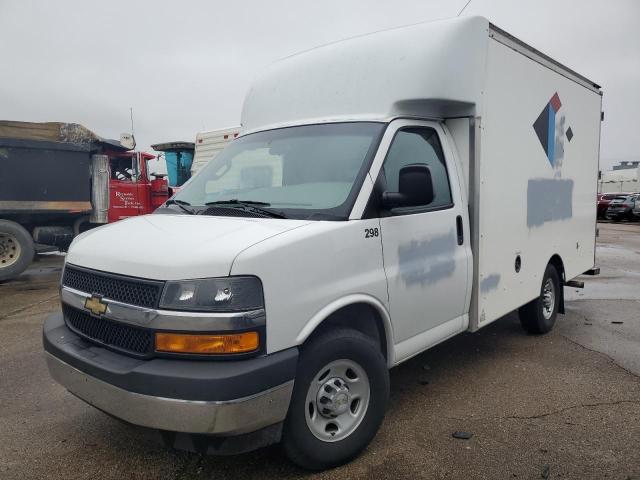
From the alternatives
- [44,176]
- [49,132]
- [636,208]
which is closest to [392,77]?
[44,176]

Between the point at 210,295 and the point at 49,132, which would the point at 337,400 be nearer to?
the point at 210,295

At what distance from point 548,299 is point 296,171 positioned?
3.76m

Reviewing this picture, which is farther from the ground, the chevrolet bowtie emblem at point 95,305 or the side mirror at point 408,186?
the side mirror at point 408,186

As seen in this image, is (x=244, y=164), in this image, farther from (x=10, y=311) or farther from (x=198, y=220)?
(x=10, y=311)

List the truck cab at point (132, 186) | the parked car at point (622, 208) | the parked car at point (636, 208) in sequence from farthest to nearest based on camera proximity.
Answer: the parked car at point (622, 208) < the parked car at point (636, 208) < the truck cab at point (132, 186)

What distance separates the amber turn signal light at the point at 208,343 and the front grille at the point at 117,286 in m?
0.19

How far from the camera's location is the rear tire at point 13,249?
9375 mm

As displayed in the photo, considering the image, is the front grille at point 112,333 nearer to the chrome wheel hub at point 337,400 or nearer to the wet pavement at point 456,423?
the wet pavement at point 456,423

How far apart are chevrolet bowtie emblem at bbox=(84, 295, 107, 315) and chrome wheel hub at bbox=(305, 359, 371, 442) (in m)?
1.22

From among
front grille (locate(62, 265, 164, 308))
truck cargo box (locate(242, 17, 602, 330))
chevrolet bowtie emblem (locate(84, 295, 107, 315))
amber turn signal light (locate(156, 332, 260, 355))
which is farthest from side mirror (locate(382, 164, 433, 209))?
chevrolet bowtie emblem (locate(84, 295, 107, 315))

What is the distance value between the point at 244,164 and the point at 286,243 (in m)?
1.40

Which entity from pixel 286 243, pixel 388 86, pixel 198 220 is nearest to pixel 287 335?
pixel 286 243

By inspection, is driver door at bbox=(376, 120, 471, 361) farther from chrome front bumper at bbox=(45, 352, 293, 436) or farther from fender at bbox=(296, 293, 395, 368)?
chrome front bumper at bbox=(45, 352, 293, 436)

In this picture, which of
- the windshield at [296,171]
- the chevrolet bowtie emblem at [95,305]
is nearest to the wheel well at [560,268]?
the windshield at [296,171]
